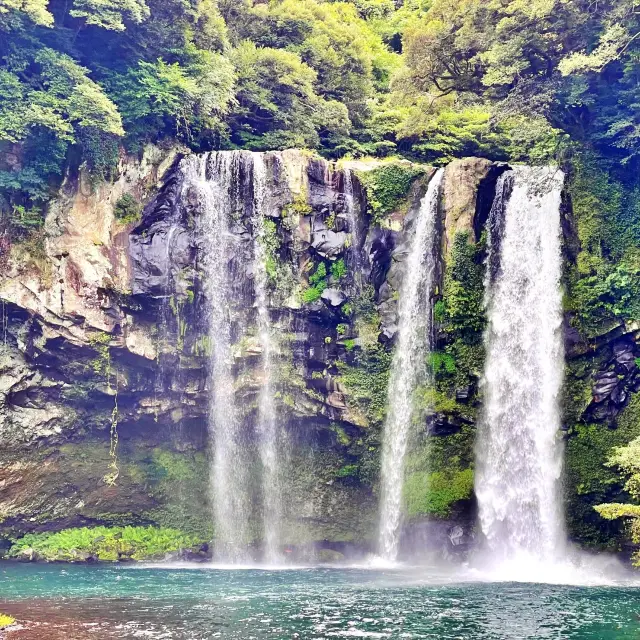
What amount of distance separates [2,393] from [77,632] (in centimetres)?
1240

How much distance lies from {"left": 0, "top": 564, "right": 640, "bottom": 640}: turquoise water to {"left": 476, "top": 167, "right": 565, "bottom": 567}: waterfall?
3288 mm

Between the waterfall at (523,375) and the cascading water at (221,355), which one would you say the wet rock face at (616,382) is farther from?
the cascading water at (221,355)

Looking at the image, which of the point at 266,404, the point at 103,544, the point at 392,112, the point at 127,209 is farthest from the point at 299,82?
the point at 103,544

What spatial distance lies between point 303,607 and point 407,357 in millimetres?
10940

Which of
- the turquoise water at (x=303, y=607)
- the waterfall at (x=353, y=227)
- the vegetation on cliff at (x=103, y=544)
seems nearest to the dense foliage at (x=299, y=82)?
the waterfall at (x=353, y=227)

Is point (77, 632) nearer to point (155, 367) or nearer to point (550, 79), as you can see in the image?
point (155, 367)

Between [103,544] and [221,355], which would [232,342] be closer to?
[221,355]

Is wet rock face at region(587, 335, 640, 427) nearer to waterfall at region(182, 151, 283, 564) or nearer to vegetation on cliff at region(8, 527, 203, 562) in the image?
waterfall at region(182, 151, 283, 564)

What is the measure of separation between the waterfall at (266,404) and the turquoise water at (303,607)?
4.04 meters

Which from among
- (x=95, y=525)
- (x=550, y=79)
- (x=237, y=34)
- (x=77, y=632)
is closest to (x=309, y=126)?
(x=237, y=34)

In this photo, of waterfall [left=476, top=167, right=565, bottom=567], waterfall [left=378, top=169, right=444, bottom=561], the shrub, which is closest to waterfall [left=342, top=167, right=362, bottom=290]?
waterfall [left=378, top=169, right=444, bottom=561]

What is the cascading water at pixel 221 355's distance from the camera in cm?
2595

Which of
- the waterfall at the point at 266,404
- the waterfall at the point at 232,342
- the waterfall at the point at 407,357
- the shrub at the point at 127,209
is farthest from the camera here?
the shrub at the point at 127,209

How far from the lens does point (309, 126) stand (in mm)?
30109
